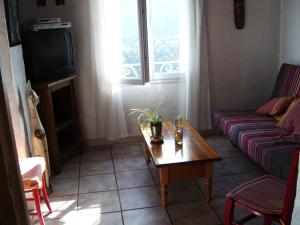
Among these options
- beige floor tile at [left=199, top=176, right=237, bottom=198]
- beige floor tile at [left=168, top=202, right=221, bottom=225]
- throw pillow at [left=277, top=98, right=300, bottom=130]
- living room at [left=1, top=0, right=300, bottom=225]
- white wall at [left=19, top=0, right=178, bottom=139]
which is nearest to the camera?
beige floor tile at [left=168, top=202, right=221, bottom=225]

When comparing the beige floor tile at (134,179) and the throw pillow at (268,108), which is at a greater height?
the throw pillow at (268,108)

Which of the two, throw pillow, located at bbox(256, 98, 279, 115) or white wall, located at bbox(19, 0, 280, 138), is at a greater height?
white wall, located at bbox(19, 0, 280, 138)

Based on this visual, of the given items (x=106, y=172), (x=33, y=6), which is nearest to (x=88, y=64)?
(x=33, y=6)

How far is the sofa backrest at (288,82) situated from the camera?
3.36 m

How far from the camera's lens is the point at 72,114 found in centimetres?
356

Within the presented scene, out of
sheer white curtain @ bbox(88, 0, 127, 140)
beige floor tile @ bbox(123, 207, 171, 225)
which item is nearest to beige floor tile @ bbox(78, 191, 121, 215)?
beige floor tile @ bbox(123, 207, 171, 225)

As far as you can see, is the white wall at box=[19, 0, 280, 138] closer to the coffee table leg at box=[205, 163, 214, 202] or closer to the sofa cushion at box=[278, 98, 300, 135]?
the sofa cushion at box=[278, 98, 300, 135]

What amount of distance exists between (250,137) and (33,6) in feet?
8.38

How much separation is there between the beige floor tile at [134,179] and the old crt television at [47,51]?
1147 millimetres

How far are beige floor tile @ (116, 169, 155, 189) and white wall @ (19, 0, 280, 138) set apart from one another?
2.93ft

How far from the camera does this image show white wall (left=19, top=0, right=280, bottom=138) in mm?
3730

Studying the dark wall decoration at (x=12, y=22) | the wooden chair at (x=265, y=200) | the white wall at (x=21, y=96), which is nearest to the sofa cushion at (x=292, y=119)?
the wooden chair at (x=265, y=200)

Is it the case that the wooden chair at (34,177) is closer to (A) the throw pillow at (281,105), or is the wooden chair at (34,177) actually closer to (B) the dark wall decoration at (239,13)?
(A) the throw pillow at (281,105)

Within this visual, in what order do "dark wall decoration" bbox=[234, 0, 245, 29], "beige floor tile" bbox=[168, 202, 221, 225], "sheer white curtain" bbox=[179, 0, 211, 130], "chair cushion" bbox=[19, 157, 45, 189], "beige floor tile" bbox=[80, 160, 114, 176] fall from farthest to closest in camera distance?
"dark wall decoration" bbox=[234, 0, 245, 29], "sheer white curtain" bbox=[179, 0, 211, 130], "beige floor tile" bbox=[80, 160, 114, 176], "beige floor tile" bbox=[168, 202, 221, 225], "chair cushion" bbox=[19, 157, 45, 189]
